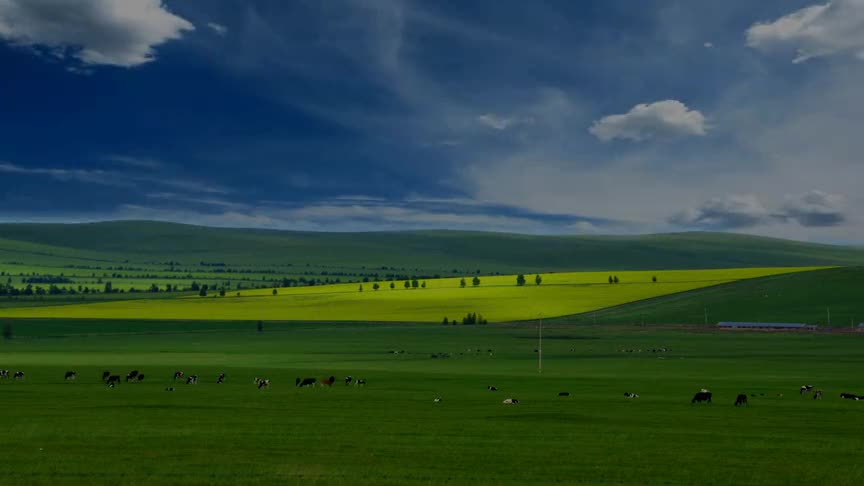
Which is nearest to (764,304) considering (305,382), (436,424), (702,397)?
(702,397)

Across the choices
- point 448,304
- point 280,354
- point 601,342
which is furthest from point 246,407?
point 448,304

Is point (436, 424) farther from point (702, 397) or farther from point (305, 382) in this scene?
point (305, 382)

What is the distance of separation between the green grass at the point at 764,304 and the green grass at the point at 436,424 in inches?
2542

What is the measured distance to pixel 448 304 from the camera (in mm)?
174875

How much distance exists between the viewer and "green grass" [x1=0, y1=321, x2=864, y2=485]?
24.6 metres

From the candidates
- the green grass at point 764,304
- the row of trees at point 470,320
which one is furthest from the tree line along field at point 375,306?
the green grass at point 764,304

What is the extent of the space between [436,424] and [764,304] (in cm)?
13912

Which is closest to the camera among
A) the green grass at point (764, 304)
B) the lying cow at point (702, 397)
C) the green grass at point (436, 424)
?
the green grass at point (436, 424)

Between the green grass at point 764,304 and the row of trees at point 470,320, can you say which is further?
the row of trees at point 470,320

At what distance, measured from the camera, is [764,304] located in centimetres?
15950

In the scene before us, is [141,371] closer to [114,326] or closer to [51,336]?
[51,336]

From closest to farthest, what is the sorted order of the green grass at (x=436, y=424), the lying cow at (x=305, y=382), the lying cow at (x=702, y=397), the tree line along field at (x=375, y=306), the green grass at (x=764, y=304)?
the green grass at (x=436, y=424) < the lying cow at (x=702, y=397) < the lying cow at (x=305, y=382) < the green grass at (x=764, y=304) < the tree line along field at (x=375, y=306)

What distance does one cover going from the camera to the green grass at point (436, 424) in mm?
24594

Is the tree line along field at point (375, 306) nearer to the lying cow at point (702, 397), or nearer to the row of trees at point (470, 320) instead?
Result: the row of trees at point (470, 320)
